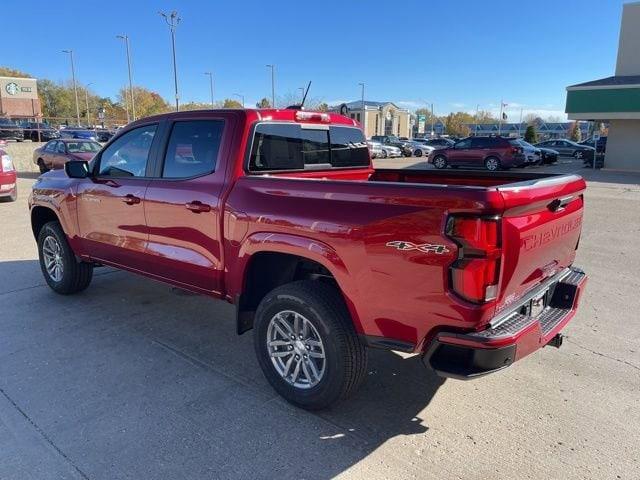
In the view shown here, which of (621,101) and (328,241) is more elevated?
(621,101)

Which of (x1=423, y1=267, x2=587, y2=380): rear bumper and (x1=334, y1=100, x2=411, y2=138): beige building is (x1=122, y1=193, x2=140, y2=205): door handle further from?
(x1=334, y1=100, x2=411, y2=138): beige building

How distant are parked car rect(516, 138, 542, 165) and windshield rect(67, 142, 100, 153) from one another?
20.0 metres

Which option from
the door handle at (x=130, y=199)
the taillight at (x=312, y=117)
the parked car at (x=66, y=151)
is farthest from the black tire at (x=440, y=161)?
the door handle at (x=130, y=199)

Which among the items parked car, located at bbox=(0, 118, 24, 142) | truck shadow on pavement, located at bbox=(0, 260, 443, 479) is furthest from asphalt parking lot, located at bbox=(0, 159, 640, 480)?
parked car, located at bbox=(0, 118, 24, 142)

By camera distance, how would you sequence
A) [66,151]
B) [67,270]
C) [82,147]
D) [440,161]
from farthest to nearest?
[440,161] → [82,147] → [66,151] → [67,270]

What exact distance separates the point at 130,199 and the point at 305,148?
163 centimetres

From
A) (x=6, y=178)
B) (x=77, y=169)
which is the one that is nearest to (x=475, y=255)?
(x=77, y=169)

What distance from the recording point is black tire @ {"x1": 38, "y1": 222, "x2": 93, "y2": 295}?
5.41 m

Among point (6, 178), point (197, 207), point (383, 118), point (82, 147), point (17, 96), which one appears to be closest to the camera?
point (197, 207)

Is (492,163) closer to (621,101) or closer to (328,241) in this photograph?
(621,101)

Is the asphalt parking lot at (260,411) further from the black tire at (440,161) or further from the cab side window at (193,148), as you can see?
the black tire at (440,161)

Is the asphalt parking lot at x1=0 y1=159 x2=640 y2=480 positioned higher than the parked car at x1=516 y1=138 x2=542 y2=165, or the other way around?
the parked car at x1=516 y1=138 x2=542 y2=165

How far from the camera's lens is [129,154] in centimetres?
458

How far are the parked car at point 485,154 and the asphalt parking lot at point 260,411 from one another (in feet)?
69.6
